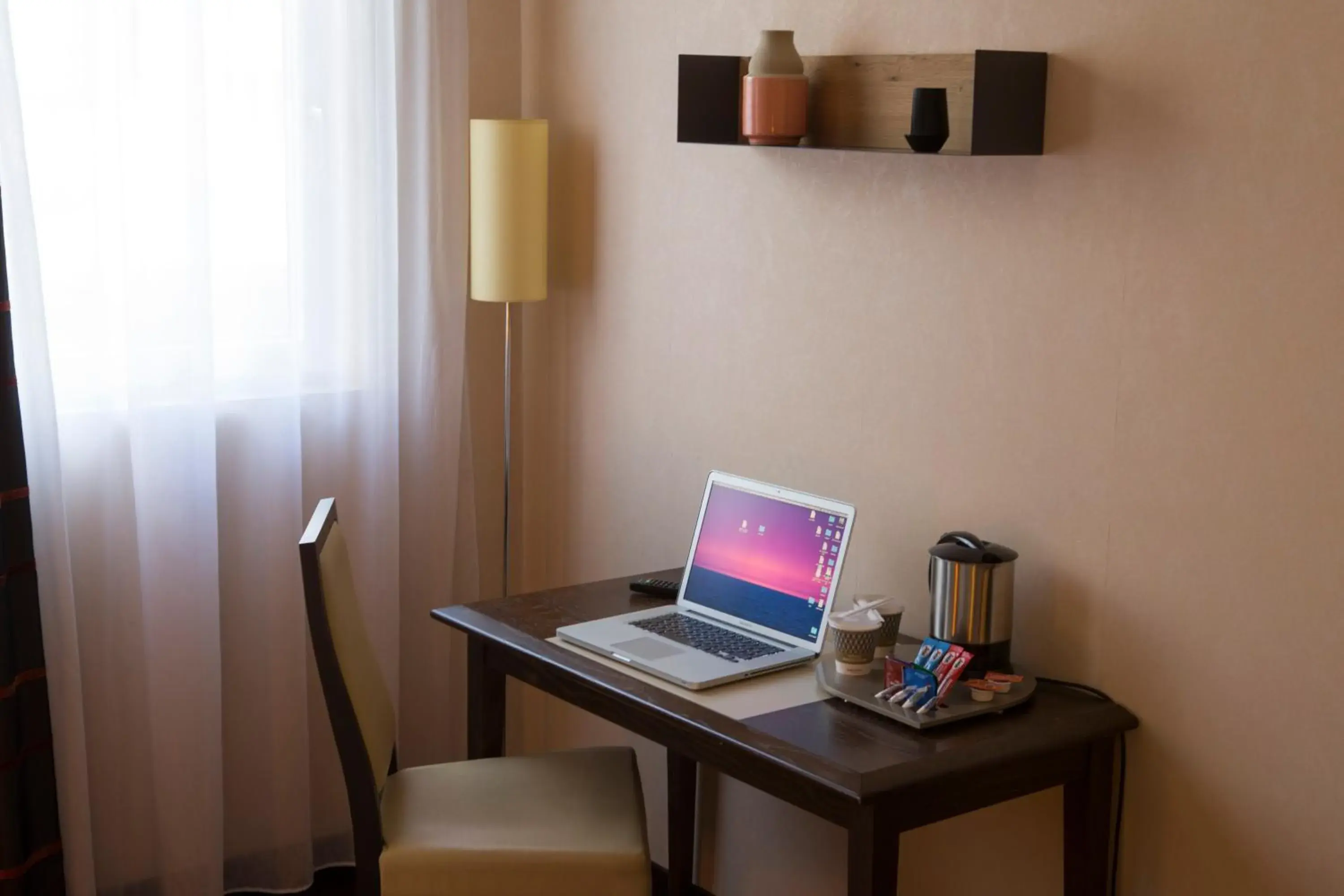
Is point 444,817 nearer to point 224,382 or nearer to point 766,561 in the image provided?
point 766,561

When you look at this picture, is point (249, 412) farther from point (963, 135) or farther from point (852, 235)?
point (963, 135)

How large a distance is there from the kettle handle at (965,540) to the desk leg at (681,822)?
2.81 feet

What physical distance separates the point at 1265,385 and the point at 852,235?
83 cm

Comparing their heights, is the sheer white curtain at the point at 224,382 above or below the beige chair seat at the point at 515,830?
above

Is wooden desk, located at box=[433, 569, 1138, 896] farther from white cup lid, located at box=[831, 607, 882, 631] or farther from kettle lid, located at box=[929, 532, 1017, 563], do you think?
kettle lid, located at box=[929, 532, 1017, 563]

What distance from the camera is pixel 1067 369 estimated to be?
7.43ft

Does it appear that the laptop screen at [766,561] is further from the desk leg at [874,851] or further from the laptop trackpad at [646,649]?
the desk leg at [874,851]

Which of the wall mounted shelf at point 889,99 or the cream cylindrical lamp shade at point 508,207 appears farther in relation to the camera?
the cream cylindrical lamp shade at point 508,207

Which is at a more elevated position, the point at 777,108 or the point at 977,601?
the point at 777,108

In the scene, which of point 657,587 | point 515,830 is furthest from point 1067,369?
point 515,830

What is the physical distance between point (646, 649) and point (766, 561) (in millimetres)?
270

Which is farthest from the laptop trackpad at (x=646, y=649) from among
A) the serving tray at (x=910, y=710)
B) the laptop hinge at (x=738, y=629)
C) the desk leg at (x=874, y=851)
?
the desk leg at (x=874, y=851)

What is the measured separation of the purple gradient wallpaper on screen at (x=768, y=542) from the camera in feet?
8.09

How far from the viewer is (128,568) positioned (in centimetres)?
291
